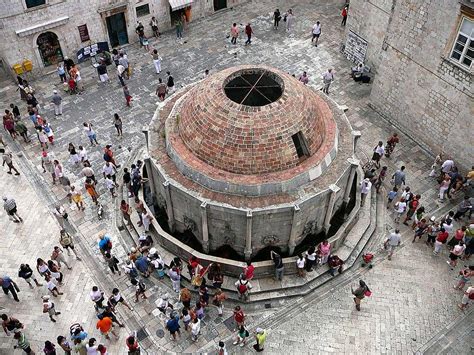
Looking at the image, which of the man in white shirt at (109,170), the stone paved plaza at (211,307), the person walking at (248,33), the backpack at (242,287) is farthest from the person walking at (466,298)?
the person walking at (248,33)

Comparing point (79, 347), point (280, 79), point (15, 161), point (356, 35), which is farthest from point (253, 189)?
point (356, 35)

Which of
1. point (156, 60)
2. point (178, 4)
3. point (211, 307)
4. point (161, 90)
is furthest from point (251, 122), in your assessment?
point (178, 4)

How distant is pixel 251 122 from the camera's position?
1805 cm

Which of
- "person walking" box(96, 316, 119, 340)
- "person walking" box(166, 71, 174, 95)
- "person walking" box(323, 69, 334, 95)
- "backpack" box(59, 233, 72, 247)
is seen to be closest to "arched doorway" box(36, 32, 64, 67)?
"person walking" box(166, 71, 174, 95)

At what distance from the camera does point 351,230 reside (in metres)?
21.2

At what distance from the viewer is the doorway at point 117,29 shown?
3058 centimetres

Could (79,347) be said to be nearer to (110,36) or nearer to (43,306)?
(43,306)

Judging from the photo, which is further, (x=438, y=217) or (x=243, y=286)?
(x=438, y=217)

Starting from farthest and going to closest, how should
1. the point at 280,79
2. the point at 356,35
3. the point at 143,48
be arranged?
the point at 143,48, the point at 356,35, the point at 280,79

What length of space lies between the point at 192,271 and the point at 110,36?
18992 millimetres

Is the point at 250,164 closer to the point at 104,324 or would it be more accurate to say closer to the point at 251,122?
the point at 251,122

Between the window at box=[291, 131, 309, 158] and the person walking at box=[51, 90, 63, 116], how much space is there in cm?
1451

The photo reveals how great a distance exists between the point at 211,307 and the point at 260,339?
2717 mm

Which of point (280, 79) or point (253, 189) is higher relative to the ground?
point (280, 79)
